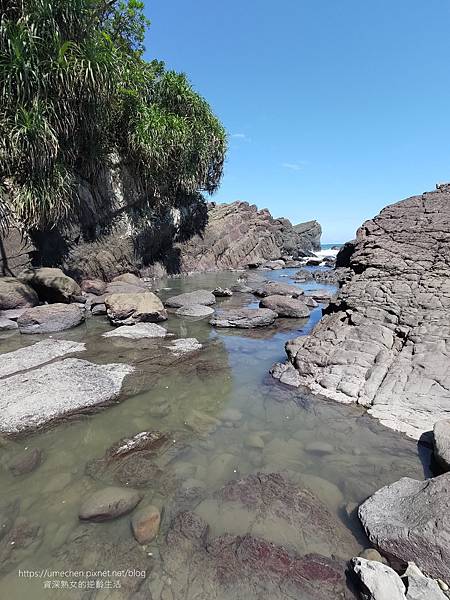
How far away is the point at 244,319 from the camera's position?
356 inches

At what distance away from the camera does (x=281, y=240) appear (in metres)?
36.0

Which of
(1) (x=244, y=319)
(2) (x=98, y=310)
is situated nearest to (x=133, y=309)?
(2) (x=98, y=310)

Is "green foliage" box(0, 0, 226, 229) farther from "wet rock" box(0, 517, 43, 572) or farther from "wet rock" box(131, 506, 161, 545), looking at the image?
"wet rock" box(131, 506, 161, 545)

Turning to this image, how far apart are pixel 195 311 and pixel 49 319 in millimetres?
3950

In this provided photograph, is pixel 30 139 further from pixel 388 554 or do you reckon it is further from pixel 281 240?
pixel 281 240

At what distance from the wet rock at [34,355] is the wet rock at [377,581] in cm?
526

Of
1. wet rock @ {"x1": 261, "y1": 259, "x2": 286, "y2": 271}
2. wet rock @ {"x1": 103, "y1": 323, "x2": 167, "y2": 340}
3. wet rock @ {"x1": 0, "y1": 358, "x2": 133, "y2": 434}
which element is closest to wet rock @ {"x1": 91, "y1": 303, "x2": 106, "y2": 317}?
wet rock @ {"x1": 103, "y1": 323, "x2": 167, "y2": 340}

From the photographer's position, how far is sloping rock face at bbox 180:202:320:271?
76.0ft

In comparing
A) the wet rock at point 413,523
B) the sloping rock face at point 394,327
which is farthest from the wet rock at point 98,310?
the wet rock at point 413,523

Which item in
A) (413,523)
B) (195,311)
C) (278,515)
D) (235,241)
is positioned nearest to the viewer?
(413,523)

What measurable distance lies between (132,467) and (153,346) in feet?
12.7

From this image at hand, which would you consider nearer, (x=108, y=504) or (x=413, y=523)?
(x=413, y=523)

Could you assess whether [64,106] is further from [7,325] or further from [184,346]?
[184,346]

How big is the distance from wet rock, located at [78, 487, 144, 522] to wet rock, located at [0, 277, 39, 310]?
7685 millimetres
